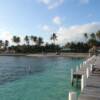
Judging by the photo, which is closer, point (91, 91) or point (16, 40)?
point (91, 91)

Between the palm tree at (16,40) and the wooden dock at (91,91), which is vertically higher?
the palm tree at (16,40)

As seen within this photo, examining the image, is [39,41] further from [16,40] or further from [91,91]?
[91,91]

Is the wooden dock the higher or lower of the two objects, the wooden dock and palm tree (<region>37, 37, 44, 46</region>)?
the lower

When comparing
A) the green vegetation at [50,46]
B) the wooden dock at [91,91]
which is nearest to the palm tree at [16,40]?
the green vegetation at [50,46]

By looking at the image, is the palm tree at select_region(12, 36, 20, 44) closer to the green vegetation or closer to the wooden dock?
the green vegetation

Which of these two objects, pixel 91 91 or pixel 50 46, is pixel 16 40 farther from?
pixel 91 91

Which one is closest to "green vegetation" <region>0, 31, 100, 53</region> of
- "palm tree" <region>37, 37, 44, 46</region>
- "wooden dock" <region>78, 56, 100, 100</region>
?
"palm tree" <region>37, 37, 44, 46</region>

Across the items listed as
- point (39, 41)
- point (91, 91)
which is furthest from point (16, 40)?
point (91, 91)

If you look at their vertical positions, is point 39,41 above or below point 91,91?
above

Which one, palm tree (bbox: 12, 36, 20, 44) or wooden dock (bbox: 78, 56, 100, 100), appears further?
palm tree (bbox: 12, 36, 20, 44)

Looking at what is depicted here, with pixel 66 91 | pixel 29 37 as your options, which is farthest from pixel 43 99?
pixel 29 37

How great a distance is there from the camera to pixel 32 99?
2030 cm

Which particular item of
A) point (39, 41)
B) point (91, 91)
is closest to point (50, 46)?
point (39, 41)

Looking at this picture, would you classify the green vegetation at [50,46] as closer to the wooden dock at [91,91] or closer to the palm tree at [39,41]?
the palm tree at [39,41]
